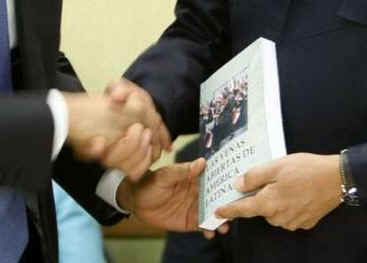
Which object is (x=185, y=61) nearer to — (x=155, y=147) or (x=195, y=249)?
(x=155, y=147)

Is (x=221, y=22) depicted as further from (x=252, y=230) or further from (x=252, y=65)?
(x=252, y=230)

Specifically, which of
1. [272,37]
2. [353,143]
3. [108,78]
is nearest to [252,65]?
[272,37]

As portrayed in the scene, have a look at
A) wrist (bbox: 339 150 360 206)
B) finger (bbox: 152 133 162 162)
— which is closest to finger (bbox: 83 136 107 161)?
finger (bbox: 152 133 162 162)

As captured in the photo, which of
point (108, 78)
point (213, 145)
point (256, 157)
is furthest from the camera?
point (108, 78)

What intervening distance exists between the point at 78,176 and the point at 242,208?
358mm

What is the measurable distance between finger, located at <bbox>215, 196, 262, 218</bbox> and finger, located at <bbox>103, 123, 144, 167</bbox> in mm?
179

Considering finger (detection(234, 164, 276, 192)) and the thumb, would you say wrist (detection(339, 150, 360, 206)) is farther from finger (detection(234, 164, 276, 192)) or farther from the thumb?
the thumb

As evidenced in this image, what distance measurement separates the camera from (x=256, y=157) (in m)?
0.85

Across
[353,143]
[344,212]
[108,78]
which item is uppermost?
[353,143]

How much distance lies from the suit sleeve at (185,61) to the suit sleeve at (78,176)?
120 mm

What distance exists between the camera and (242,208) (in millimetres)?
879

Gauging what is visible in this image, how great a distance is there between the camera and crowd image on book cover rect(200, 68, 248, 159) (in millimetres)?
919

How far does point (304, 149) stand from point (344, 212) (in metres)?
0.11

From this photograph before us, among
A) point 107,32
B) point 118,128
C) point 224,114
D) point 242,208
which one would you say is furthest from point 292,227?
point 107,32
